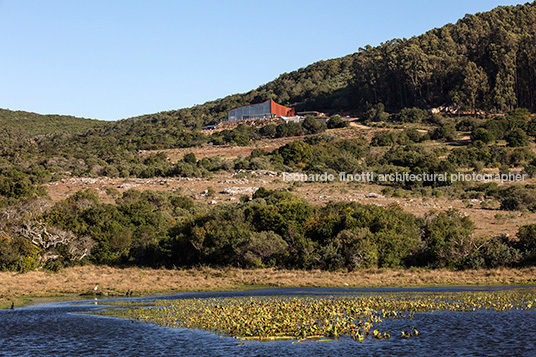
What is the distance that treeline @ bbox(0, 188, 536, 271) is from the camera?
1576 inches

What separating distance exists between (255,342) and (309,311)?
5.00m

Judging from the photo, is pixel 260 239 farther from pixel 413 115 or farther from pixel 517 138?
pixel 413 115

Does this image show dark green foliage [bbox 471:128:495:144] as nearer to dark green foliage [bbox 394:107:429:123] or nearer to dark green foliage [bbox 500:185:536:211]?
dark green foliage [bbox 394:107:429:123]

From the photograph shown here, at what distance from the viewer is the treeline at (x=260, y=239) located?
1576 inches

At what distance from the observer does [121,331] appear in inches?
868

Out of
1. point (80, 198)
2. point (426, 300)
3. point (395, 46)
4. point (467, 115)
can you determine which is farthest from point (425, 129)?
point (426, 300)

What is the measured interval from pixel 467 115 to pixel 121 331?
10295cm

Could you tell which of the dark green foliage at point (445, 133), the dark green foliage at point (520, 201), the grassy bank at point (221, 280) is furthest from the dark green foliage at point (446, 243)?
the dark green foliage at point (445, 133)

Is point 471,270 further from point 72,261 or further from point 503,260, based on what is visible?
point 72,261

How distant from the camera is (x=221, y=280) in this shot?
1548 inches

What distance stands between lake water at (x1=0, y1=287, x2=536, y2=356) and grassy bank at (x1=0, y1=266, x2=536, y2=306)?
11623 mm

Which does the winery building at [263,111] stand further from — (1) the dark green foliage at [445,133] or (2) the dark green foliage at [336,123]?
(1) the dark green foliage at [445,133]

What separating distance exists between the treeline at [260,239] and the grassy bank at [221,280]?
1384 mm

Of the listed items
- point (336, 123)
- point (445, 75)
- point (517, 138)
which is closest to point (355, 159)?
point (517, 138)
